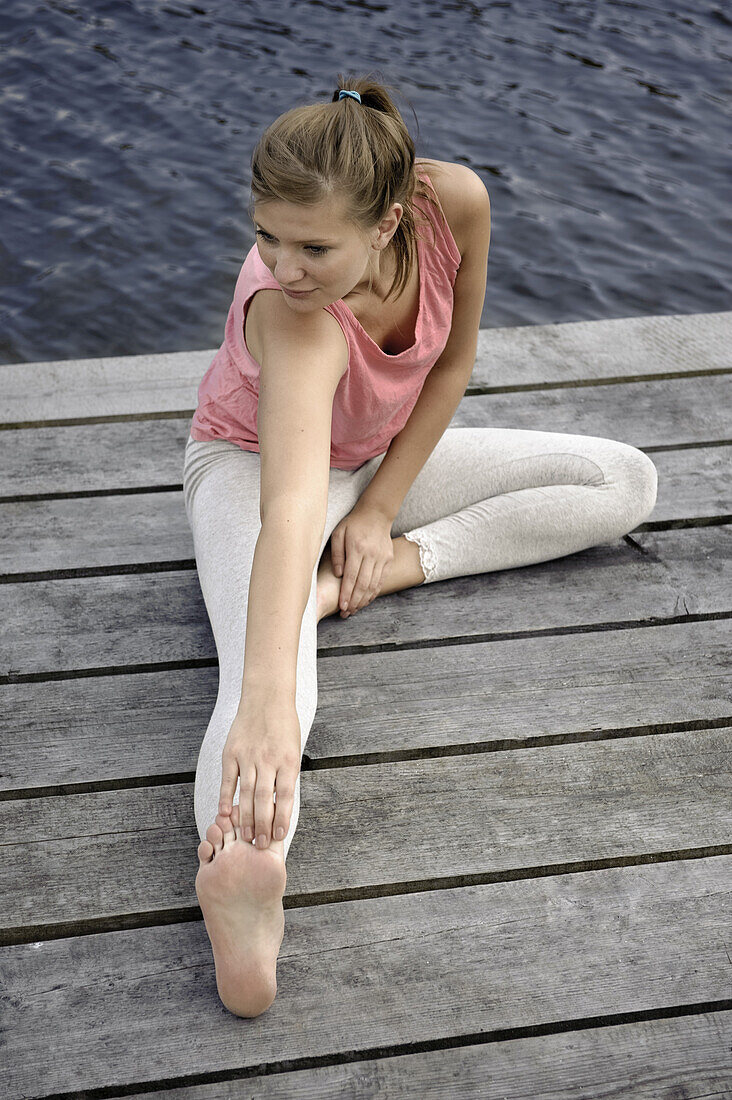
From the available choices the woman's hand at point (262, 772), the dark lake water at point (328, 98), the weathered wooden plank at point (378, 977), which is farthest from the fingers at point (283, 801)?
the dark lake water at point (328, 98)

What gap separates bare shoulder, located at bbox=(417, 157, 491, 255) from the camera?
5.75 feet

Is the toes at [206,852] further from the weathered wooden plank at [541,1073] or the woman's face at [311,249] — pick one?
the woman's face at [311,249]

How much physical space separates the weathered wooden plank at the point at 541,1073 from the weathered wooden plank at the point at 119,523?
1.01 m

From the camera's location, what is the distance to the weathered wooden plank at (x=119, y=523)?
196 centimetres

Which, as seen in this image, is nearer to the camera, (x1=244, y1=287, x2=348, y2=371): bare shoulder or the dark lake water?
(x1=244, y1=287, x2=348, y2=371): bare shoulder

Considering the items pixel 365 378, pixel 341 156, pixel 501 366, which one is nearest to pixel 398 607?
pixel 365 378

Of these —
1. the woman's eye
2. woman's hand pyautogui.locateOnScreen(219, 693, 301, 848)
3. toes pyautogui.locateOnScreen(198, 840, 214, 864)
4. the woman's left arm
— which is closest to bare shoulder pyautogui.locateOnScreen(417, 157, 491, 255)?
the woman's left arm

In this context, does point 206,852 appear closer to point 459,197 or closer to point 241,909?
point 241,909

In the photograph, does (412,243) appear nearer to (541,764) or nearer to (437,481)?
(437,481)

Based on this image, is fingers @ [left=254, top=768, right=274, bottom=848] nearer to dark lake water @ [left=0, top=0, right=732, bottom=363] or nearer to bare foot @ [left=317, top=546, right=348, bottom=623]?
bare foot @ [left=317, top=546, right=348, bottom=623]

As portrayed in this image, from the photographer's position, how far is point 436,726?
1.63 metres

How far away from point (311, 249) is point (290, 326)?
134mm

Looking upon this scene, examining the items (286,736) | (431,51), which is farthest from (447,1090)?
(431,51)

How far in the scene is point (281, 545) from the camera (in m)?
1.29
